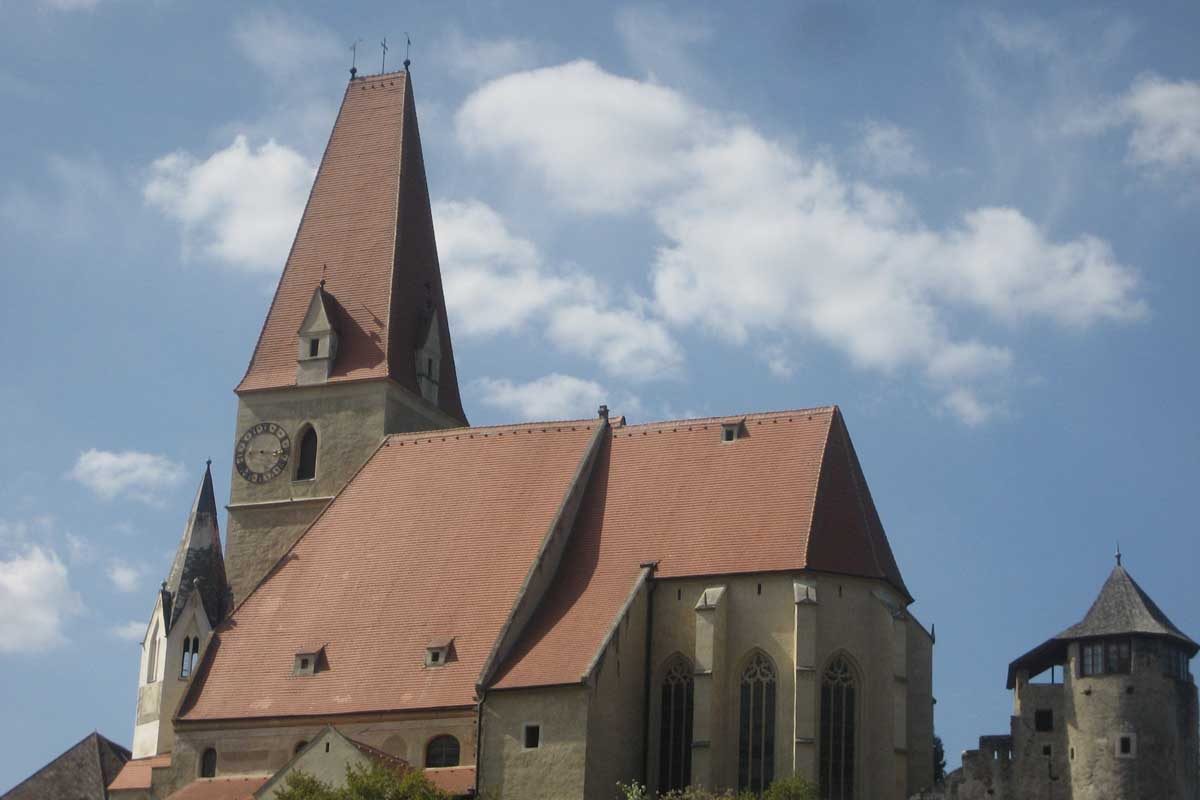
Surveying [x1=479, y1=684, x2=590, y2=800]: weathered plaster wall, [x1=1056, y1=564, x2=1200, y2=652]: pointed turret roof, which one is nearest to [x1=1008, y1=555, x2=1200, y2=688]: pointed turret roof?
[x1=1056, y1=564, x2=1200, y2=652]: pointed turret roof

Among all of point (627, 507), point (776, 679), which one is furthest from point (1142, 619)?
point (627, 507)

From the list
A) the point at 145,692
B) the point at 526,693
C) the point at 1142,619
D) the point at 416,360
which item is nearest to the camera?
the point at 526,693

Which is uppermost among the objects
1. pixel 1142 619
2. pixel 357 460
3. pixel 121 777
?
pixel 357 460

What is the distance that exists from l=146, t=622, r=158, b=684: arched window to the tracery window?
2245 centimetres

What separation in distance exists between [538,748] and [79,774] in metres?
15.7

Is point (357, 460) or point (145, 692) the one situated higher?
point (357, 460)

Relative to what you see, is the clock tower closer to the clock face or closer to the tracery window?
the clock face

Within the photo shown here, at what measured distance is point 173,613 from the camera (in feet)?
179

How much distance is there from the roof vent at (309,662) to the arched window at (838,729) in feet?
37.4

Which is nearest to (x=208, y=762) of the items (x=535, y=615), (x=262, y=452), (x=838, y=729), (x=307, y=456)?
(x=535, y=615)

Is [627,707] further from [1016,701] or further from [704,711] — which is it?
[1016,701]

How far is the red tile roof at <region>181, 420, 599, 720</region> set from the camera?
48531mm

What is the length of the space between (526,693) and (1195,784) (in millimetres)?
15388

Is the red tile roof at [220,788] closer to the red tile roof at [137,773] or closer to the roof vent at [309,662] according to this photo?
→ the red tile roof at [137,773]
